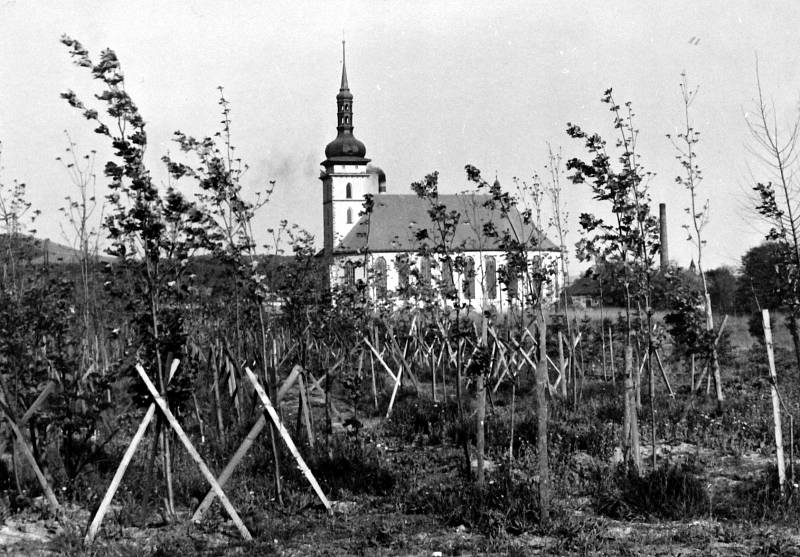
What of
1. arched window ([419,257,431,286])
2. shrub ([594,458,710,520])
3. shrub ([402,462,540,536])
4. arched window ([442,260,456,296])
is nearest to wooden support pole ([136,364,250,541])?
shrub ([402,462,540,536])

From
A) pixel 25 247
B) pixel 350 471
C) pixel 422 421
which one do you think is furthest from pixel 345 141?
pixel 350 471

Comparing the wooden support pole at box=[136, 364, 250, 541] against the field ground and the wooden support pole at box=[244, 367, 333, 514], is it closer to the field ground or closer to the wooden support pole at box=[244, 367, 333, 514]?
the field ground

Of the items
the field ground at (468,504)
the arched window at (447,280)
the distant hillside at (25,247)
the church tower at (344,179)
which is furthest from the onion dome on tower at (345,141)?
the field ground at (468,504)

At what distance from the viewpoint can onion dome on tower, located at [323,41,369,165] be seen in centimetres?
6512

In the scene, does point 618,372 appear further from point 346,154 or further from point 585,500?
point 346,154

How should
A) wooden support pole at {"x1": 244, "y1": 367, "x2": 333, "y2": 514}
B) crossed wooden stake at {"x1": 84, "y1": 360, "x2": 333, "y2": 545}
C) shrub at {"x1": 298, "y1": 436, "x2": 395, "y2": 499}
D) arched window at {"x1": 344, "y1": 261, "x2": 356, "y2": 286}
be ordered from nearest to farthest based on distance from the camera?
crossed wooden stake at {"x1": 84, "y1": 360, "x2": 333, "y2": 545} < wooden support pole at {"x1": 244, "y1": 367, "x2": 333, "y2": 514} < shrub at {"x1": 298, "y1": 436, "x2": 395, "y2": 499} < arched window at {"x1": 344, "y1": 261, "x2": 356, "y2": 286}

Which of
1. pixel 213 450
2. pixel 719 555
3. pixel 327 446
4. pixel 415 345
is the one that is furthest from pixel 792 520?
pixel 415 345

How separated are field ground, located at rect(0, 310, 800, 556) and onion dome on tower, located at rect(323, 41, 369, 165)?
57.0 m

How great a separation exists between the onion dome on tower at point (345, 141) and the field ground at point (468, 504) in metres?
57.0

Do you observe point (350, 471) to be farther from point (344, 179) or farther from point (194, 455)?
point (344, 179)

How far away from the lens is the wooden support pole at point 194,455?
20.0ft

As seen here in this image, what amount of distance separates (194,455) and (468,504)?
2330mm

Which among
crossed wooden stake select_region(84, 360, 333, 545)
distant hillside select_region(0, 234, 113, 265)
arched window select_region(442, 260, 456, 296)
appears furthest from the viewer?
distant hillside select_region(0, 234, 113, 265)

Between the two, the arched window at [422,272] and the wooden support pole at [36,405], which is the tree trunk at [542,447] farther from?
the arched window at [422,272]
